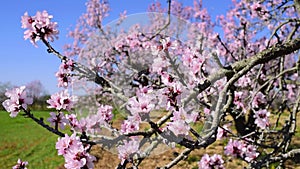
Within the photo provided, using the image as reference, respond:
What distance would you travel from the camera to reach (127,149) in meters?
1.71

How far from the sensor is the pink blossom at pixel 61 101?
1843 mm

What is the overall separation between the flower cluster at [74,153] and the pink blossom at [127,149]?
7.1 inches

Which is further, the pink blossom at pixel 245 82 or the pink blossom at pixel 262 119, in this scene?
the pink blossom at pixel 245 82

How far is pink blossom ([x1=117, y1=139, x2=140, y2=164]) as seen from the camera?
171 centimetres

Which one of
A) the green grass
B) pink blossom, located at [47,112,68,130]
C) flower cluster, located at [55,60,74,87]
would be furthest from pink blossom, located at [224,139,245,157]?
the green grass

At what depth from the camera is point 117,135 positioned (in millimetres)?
1795

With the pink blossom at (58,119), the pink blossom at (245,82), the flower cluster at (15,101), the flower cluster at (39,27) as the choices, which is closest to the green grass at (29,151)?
the pink blossom at (245,82)

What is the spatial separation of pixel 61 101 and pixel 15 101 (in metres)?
0.24

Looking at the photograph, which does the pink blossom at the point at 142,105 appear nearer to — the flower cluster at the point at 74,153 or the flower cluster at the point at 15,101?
the flower cluster at the point at 74,153

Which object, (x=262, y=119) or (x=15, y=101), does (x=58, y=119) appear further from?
(x=262, y=119)

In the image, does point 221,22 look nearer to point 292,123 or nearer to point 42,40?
point 292,123

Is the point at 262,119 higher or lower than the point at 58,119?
lower

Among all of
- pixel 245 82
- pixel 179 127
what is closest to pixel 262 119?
pixel 245 82

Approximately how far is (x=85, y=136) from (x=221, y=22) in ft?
30.4
